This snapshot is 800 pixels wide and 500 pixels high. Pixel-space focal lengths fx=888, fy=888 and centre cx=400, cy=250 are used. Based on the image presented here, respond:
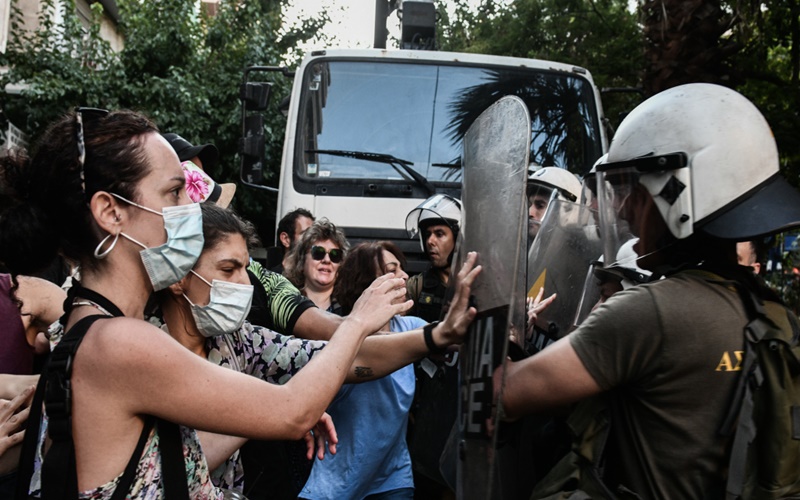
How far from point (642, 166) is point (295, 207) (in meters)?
5.08

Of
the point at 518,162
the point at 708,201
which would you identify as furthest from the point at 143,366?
the point at 708,201

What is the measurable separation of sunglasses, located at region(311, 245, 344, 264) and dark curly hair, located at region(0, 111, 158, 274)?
3.07 metres

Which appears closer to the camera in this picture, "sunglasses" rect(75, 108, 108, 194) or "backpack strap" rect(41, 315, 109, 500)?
"backpack strap" rect(41, 315, 109, 500)

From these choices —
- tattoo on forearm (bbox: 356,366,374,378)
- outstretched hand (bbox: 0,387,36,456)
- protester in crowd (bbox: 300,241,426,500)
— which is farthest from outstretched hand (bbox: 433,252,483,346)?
protester in crowd (bbox: 300,241,426,500)

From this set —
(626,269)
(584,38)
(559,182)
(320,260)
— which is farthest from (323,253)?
(584,38)

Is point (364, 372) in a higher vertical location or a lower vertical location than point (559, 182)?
lower

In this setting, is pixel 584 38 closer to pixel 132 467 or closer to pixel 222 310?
pixel 222 310

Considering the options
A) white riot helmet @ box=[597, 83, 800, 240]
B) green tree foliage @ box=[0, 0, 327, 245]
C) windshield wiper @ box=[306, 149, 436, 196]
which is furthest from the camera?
green tree foliage @ box=[0, 0, 327, 245]

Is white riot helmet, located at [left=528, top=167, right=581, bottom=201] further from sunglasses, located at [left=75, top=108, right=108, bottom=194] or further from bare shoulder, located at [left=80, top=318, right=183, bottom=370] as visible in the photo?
bare shoulder, located at [left=80, top=318, right=183, bottom=370]

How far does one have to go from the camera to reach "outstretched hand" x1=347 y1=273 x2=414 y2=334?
2.44m

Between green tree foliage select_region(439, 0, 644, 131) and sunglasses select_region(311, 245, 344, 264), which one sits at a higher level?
green tree foliage select_region(439, 0, 644, 131)

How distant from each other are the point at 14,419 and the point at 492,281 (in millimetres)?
1394

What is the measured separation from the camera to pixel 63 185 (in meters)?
2.15

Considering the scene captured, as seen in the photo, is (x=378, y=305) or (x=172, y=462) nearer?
(x=172, y=462)
